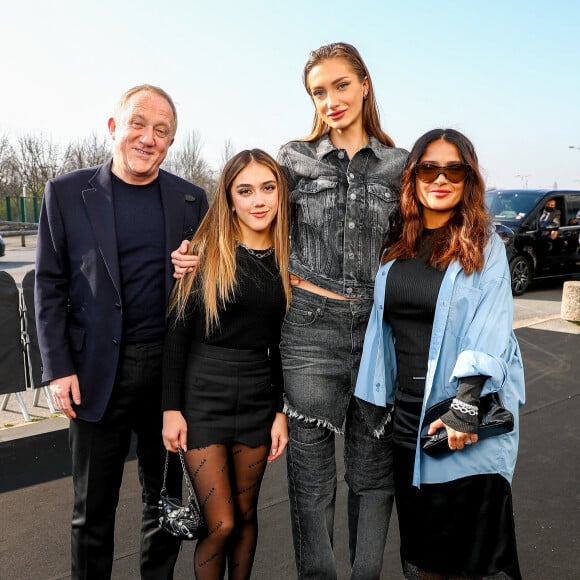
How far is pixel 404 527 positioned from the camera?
2348mm

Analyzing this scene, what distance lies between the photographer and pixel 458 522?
2.19 meters

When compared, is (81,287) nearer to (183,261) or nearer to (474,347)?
(183,261)

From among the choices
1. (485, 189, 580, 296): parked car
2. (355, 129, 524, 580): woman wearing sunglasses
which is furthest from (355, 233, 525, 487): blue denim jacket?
(485, 189, 580, 296): parked car

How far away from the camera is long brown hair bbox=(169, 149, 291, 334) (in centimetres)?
224

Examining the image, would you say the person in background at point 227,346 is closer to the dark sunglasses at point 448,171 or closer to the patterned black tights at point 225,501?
the patterned black tights at point 225,501

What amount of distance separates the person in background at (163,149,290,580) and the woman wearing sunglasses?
1.37 ft

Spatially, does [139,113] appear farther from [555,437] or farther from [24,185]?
[24,185]

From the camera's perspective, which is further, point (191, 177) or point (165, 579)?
point (191, 177)

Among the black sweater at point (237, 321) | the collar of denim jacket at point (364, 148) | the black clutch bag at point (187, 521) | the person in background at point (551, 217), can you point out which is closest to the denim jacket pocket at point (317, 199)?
the collar of denim jacket at point (364, 148)

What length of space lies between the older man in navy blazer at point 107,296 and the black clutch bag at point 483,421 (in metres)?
1.12

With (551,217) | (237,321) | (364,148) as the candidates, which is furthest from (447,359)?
(551,217)

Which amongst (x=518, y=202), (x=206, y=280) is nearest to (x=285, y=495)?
(x=206, y=280)

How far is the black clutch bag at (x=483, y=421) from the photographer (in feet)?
6.79

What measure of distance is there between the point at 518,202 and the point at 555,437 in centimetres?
768
